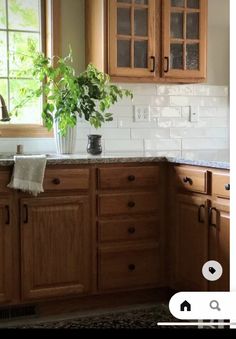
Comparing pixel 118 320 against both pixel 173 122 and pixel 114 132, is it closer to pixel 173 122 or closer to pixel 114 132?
pixel 114 132

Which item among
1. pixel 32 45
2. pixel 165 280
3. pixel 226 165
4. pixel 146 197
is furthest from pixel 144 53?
pixel 165 280

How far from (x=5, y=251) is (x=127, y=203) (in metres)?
0.64

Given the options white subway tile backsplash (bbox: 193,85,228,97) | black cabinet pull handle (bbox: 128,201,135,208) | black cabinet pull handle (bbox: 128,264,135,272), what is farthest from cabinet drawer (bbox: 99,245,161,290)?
→ white subway tile backsplash (bbox: 193,85,228,97)

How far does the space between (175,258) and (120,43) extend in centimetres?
118

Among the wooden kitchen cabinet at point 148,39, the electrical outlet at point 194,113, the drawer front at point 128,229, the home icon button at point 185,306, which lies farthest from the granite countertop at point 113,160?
the home icon button at point 185,306

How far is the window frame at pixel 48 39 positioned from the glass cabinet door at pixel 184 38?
601 millimetres

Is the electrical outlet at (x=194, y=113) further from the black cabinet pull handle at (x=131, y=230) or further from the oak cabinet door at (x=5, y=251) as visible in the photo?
the oak cabinet door at (x=5, y=251)

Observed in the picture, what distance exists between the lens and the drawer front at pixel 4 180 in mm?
2350

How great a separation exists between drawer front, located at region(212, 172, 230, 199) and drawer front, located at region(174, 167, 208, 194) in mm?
54

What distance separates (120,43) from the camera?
113 inches

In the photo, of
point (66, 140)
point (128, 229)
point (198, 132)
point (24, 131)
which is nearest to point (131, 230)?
point (128, 229)

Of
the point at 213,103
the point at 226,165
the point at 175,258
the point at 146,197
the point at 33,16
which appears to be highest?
the point at 33,16

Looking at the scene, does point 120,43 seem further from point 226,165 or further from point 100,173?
point 226,165

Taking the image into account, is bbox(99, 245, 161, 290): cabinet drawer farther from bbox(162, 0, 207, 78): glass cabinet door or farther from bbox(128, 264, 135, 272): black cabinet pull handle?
bbox(162, 0, 207, 78): glass cabinet door
